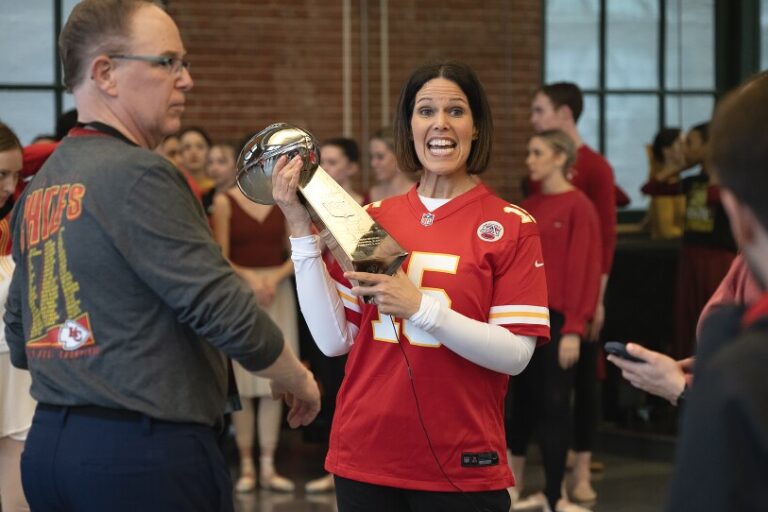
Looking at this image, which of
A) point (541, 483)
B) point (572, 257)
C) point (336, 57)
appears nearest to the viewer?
point (572, 257)

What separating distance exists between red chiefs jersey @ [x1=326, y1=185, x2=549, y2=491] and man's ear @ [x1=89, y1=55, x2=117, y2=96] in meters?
0.72

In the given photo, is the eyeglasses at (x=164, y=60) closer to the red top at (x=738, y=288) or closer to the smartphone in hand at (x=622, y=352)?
the smartphone in hand at (x=622, y=352)

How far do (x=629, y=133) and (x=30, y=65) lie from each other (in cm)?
371

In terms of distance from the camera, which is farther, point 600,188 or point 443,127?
point 600,188

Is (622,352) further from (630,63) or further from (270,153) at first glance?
(630,63)

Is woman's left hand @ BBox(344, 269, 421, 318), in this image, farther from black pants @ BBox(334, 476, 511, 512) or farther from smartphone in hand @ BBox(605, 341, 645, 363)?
smartphone in hand @ BBox(605, 341, 645, 363)

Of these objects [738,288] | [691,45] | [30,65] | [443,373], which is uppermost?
[691,45]

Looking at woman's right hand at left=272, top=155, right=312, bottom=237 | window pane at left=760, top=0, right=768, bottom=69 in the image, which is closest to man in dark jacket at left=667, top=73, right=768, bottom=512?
woman's right hand at left=272, top=155, right=312, bottom=237

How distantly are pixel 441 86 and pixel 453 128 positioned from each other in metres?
0.10

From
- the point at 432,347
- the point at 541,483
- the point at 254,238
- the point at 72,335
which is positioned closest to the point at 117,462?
the point at 72,335

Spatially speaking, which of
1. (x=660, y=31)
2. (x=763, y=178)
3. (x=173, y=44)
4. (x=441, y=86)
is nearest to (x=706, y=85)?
(x=660, y=31)

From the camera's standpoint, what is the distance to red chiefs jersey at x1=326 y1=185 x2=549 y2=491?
7.87ft

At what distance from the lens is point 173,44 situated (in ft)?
6.89

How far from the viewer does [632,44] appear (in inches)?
292
